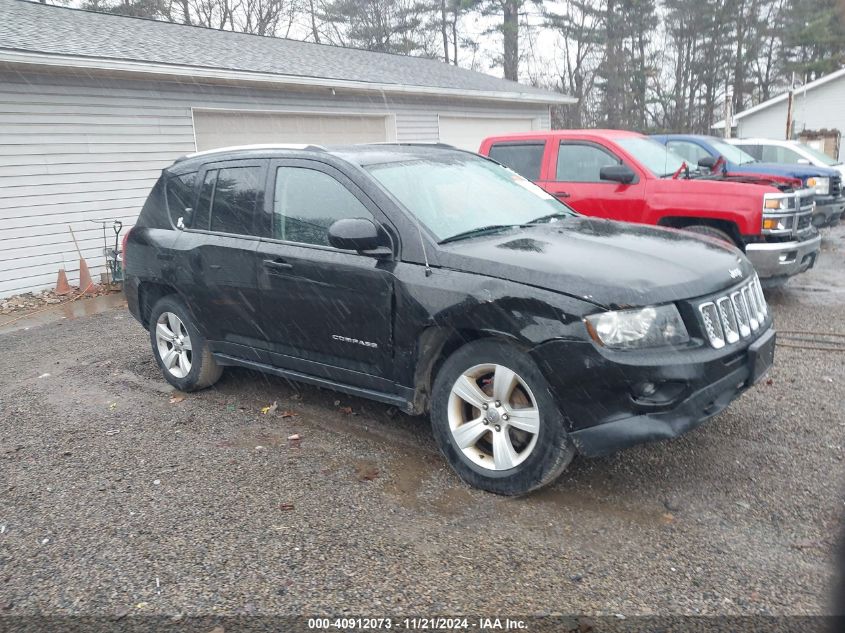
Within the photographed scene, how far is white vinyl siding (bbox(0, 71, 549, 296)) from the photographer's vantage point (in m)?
9.54

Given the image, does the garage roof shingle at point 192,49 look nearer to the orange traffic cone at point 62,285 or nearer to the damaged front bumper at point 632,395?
the orange traffic cone at point 62,285

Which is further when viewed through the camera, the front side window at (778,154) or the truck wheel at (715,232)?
the front side window at (778,154)

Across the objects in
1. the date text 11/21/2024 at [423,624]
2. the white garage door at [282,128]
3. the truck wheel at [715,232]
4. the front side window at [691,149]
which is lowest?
the date text 11/21/2024 at [423,624]

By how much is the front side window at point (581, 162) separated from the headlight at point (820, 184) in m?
6.05

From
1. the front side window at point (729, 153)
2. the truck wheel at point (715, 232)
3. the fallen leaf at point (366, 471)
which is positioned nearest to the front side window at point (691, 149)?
the front side window at point (729, 153)

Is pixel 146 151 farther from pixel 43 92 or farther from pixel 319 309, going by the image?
pixel 319 309

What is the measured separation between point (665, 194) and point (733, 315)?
4321 millimetres

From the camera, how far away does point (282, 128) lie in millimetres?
13109

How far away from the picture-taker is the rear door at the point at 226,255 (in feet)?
15.8

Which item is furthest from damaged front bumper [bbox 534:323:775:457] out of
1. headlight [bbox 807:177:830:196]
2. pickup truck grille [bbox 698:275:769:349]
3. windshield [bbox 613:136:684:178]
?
headlight [bbox 807:177:830:196]

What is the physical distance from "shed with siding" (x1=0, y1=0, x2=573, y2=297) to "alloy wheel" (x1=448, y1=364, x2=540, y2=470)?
8.23 meters

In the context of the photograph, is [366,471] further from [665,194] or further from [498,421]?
[665,194]

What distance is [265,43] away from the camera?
1559 cm

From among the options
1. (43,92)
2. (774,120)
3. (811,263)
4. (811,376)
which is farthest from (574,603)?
(774,120)
